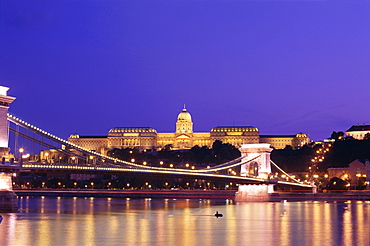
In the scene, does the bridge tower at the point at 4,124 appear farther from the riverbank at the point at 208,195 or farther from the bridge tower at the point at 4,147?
the riverbank at the point at 208,195

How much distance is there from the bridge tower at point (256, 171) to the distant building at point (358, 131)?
8447cm

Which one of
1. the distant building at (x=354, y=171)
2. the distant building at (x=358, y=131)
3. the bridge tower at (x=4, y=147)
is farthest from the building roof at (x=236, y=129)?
the bridge tower at (x=4, y=147)

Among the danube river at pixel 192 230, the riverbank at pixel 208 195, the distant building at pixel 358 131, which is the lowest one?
the danube river at pixel 192 230

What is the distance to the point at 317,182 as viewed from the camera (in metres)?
96.4

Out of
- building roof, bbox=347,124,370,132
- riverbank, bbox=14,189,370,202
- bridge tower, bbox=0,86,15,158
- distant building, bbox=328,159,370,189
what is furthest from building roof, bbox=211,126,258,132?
bridge tower, bbox=0,86,15,158

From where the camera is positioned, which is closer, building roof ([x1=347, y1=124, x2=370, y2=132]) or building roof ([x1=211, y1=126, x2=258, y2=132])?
building roof ([x1=347, y1=124, x2=370, y2=132])

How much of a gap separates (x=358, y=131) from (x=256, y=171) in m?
87.8

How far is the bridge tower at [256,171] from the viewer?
65438 mm

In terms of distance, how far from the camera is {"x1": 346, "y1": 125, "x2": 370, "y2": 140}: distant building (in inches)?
6068

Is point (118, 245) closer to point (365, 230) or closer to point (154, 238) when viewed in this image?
point (154, 238)

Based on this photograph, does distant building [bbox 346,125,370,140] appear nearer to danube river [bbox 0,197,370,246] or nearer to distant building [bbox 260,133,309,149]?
distant building [bbox 260,133,309,149]

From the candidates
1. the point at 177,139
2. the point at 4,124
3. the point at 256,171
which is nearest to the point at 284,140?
the point at 177,139

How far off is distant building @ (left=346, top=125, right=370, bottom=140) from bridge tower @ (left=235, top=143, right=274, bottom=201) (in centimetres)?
8447

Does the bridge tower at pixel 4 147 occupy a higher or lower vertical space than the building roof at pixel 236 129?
lower
